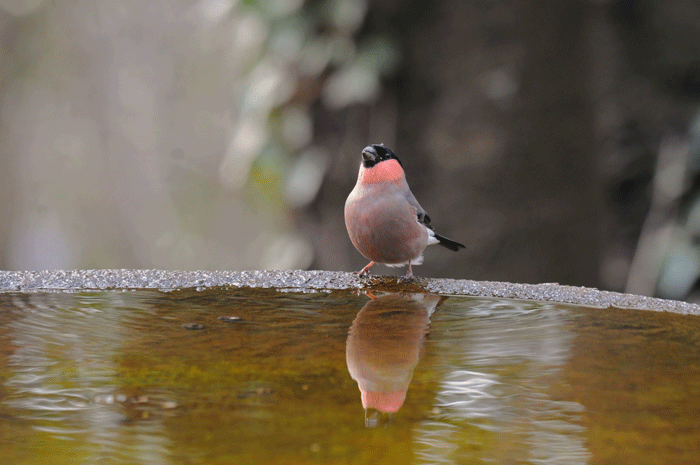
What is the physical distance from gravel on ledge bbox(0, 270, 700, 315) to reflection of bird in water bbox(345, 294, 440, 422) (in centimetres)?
19

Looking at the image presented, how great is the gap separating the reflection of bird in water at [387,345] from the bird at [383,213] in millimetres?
468

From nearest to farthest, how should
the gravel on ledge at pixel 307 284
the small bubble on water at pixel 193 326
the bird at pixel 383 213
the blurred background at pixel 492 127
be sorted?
the small bubble on water at pixel 193 326 < the gravel on ledge at pixel 307 284 < the bird at pixel 383 213 < the blurred background at pixel 492 127

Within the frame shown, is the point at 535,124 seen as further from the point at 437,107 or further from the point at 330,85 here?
the point at 330,85

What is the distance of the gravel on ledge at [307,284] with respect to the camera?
2260mm

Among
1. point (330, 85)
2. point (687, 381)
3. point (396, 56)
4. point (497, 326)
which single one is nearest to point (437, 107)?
point (396, 56)

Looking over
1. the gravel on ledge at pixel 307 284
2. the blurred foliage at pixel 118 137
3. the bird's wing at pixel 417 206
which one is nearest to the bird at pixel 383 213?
the bird's wing at pixel 417 206

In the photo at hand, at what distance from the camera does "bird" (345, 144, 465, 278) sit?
8.82 ft

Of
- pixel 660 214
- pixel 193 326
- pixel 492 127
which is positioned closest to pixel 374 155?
pixel 193 326

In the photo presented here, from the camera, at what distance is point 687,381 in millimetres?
1442

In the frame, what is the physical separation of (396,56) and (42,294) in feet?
8.06

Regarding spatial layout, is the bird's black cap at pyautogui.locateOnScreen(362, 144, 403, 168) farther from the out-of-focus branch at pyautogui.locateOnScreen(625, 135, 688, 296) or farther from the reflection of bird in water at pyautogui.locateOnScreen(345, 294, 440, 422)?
the out-of-focus branch at pyautogui.locateOnScreen(625, 135, 688, 296)

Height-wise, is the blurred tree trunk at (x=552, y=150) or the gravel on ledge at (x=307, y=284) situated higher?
the blurred tree trunk at (x=552, y=150)

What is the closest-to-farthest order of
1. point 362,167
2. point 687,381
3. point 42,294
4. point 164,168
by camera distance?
point 687,381
point 42,294
point 362,167
point 164,168

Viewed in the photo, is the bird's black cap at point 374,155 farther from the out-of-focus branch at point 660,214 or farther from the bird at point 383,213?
the out-of-focus branch at point 660,214
